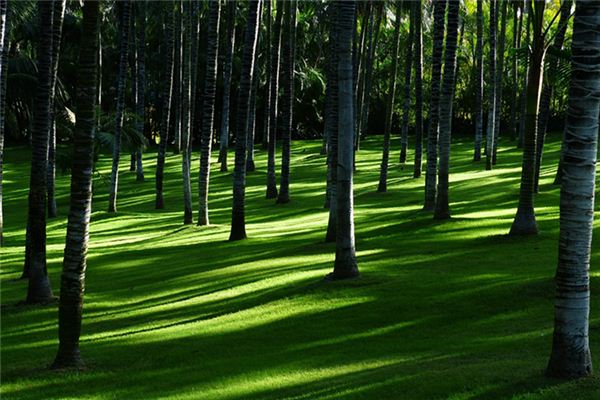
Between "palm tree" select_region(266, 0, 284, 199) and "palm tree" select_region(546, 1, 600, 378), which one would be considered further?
"palm tree" select_region(266, 0, 284, 199)

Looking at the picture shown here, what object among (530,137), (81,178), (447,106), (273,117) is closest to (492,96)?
(273,117)

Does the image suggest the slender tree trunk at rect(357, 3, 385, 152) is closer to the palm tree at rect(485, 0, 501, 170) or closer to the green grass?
the palm tree at rect(485, 0, 501, 170)

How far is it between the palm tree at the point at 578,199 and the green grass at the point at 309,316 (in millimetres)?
426

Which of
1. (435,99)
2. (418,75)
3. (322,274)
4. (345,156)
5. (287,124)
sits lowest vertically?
(322,274)

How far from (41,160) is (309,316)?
7092mm

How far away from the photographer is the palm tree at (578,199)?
9.12m

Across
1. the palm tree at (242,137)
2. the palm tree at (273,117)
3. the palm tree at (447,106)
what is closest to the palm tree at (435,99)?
the palm tree at (447,106)

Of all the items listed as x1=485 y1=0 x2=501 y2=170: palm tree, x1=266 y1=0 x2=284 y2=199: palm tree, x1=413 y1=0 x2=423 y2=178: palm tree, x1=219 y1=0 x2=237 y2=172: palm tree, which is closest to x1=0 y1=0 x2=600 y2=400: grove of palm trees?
x1=219 y1=0 x2=237 y2=172: palm tree

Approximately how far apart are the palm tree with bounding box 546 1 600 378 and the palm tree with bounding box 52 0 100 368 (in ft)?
21.8

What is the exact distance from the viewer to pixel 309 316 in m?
Answer: 14.6

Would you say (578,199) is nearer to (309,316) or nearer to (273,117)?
(309,316)

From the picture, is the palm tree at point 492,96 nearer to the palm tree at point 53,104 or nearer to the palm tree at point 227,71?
the palm tree at point 227,71

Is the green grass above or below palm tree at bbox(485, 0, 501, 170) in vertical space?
below

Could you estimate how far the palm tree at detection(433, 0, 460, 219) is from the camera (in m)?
23.0
